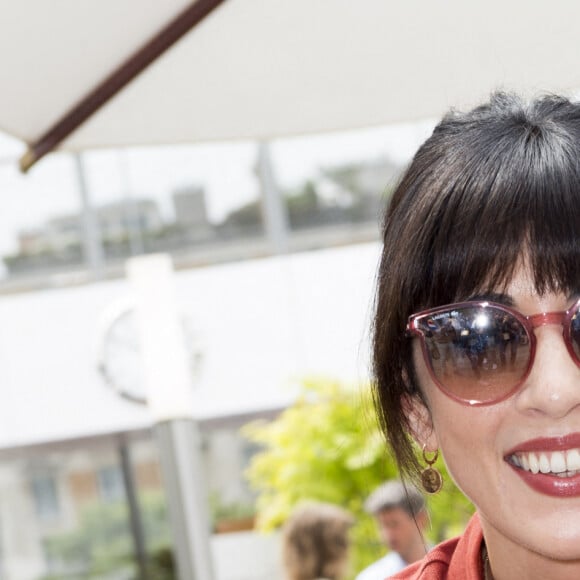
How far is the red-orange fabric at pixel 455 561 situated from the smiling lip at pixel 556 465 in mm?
248

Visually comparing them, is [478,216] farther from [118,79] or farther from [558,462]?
[118,79]

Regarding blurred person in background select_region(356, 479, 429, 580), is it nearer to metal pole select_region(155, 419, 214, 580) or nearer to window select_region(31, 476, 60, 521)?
metal pole select_region(155, 419, 214, 580)

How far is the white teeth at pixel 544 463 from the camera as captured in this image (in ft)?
3.68

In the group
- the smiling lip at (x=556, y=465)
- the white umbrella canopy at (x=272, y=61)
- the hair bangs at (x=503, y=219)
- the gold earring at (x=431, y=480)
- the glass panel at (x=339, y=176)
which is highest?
the glass panel at (x=339, y=176)

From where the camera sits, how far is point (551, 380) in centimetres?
111

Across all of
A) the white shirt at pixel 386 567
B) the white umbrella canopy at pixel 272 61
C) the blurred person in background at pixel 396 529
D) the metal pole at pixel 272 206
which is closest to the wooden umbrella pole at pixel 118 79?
the white umbrella canopy at pixel 272 61

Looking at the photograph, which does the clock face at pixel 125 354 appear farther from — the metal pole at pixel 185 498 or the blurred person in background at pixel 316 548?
the metal pole at pixel 185 498

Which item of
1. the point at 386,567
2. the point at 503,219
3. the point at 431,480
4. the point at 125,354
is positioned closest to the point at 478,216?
the point at 503,219

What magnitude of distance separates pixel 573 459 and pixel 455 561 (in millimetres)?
303

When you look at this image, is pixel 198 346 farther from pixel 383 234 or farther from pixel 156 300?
pixel 383 234

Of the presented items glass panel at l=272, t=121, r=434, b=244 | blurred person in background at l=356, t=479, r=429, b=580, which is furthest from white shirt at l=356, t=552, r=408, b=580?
glass panel at l=272, t=121, r=434, b=244

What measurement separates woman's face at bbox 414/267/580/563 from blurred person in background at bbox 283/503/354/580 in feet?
13.8

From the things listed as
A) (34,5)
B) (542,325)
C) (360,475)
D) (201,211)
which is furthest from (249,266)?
(542,325)

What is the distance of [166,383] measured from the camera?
15.1 ft
